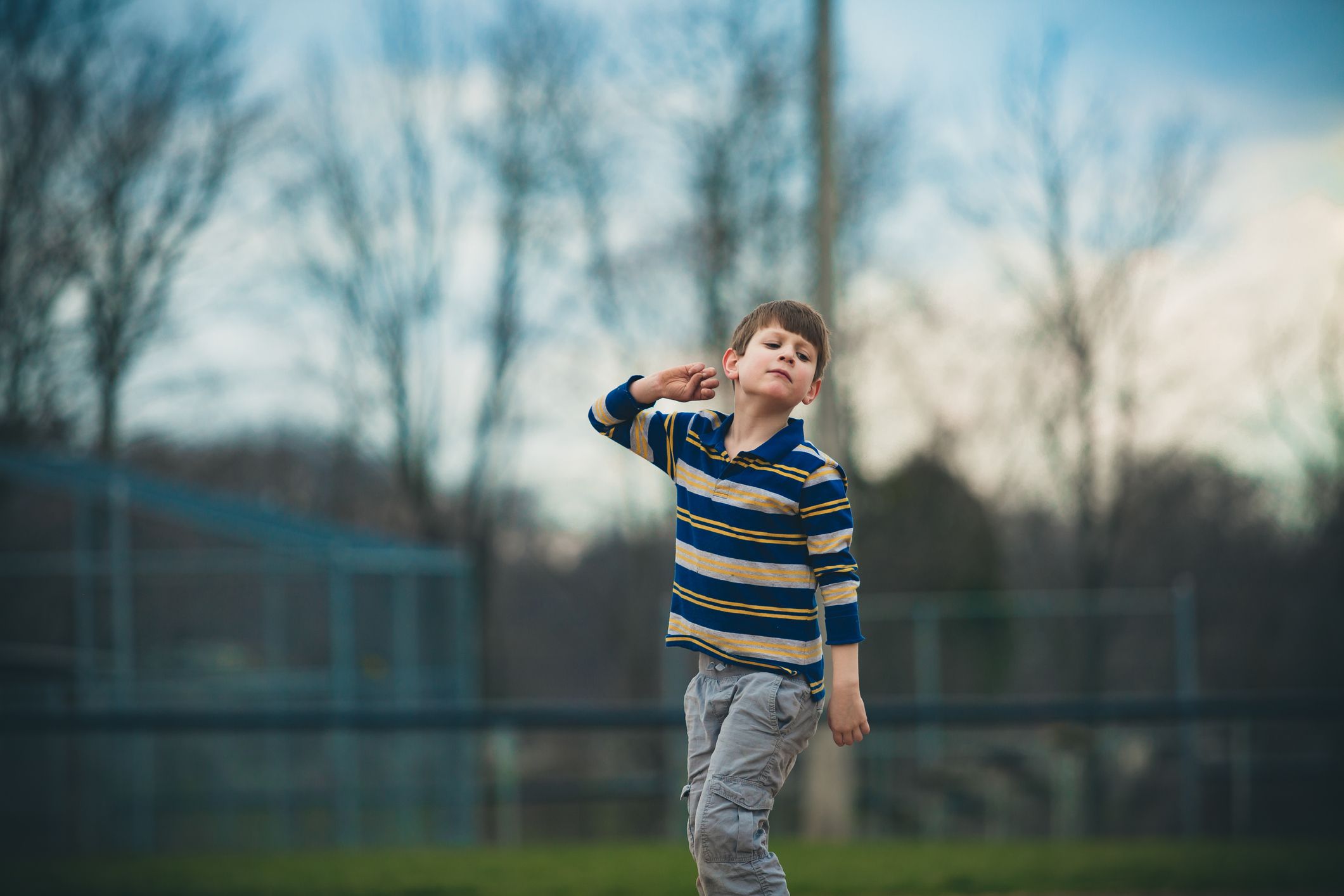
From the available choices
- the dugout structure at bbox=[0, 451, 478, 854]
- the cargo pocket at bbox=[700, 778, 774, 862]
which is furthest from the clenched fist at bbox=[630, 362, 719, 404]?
the dugout structure at bbox=[0, 451, 478, 854]

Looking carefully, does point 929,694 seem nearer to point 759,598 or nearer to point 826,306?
point 826,306

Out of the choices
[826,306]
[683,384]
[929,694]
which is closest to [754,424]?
[683,384]

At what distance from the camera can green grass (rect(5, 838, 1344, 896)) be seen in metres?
6.02

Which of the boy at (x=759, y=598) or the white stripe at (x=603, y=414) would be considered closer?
the boy at (x=759, y=598)

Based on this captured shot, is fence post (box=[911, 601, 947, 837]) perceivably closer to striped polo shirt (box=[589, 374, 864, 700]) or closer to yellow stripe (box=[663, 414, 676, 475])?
yellow stripe (box=[663, 414, 676, 475])

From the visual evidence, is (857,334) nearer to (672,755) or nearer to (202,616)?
(672,755)

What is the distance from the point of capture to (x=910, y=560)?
62.6 ft

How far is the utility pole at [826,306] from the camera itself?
10.1 meters

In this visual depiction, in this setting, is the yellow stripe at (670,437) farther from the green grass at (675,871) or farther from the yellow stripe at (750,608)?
the green grass at (675,871)

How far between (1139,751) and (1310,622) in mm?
4466

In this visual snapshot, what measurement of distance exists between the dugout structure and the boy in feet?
25.6

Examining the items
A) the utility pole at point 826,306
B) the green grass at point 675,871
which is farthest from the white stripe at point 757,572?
the utility pole at point 826,306

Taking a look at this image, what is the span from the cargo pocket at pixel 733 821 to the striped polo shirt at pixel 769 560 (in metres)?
0.28

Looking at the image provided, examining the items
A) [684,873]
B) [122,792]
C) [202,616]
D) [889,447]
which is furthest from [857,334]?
[684,873]
